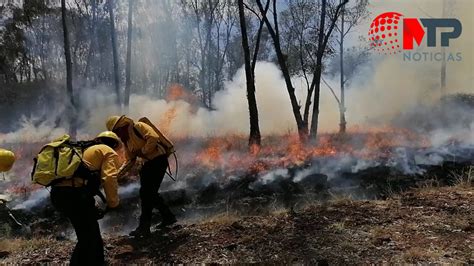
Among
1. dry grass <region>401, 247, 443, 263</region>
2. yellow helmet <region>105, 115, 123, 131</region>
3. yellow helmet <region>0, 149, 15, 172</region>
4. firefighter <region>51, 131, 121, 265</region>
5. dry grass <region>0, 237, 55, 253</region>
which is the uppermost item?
yellow helmet <region>105, 115, 123, 131</region>

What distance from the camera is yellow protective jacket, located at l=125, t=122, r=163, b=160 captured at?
551 centimetres

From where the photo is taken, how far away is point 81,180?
421cm

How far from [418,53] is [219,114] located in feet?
37.5

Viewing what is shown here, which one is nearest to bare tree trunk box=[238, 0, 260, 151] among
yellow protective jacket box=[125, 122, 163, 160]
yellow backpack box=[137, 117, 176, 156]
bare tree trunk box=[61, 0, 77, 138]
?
bare tree trunk box=[61, 0, 77, 138]

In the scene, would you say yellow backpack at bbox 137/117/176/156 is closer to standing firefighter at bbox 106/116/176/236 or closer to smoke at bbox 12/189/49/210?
standing firefighter at bbox 106/116/176/236

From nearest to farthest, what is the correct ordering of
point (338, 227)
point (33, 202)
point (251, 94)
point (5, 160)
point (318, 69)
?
point (5, 160), point (338, 227), point (33, 202), point (251, 94), point (318, 69)

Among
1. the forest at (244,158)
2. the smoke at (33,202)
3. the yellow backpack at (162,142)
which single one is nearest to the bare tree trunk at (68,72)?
the forest at (244,158)

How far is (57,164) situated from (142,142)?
158 cm

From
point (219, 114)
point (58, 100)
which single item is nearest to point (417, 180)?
point (219, 114)

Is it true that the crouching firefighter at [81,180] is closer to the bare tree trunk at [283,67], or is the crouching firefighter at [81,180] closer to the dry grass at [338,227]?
the dry grass at [338,227]

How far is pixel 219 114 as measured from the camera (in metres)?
24.1

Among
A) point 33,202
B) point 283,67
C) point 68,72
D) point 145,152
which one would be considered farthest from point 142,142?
point 68,72

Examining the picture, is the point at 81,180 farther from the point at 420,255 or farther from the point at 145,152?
the point at 420,255

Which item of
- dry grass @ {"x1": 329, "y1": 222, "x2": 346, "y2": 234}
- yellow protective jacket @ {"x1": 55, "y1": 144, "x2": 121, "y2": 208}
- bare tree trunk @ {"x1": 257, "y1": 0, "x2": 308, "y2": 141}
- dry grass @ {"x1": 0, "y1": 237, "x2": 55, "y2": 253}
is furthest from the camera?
bare tree trunk @ {"x1": 257, "y1": 0, "x2": 308, "y2": 141}
